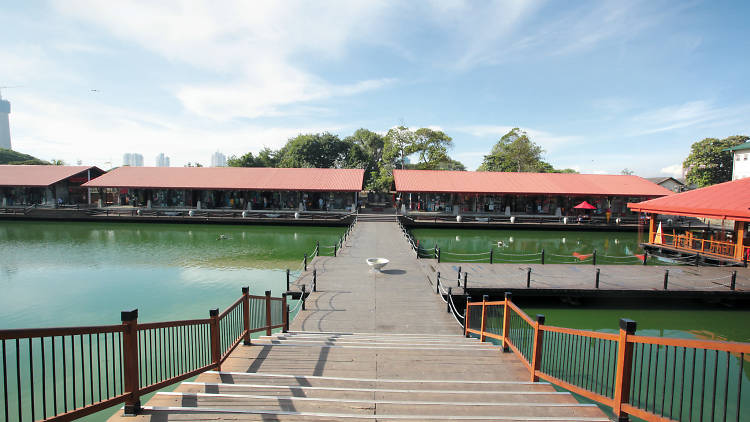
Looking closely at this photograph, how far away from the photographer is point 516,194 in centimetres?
3466

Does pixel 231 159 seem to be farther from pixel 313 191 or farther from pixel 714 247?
pixel 714 247

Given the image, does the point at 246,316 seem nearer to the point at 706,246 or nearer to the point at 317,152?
the point at 706,246

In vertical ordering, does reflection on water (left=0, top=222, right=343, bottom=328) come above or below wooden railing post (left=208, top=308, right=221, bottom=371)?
below

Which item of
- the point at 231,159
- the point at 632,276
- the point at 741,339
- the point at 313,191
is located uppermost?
the point at 231,159

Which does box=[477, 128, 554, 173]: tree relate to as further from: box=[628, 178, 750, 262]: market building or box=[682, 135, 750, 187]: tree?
box=[628, 178, 750, 262]: market building

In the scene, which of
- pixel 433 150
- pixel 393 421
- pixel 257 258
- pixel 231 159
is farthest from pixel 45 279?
pixel 231 159

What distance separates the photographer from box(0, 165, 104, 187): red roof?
35281mm

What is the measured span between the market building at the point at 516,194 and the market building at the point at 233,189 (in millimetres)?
6005

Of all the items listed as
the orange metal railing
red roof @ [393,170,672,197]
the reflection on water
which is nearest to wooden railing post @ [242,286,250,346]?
the reflection on water

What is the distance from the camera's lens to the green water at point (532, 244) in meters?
20.0

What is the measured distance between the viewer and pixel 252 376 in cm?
514

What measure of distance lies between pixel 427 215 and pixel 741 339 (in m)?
23.0

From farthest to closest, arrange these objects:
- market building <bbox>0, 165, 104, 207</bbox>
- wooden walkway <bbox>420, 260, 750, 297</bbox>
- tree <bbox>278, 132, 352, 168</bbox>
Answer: tree <bbox>278, 132, 352, 168</bbox>, market building <bbox>0, 165, 104, 207</bbox>, wooden walkway <bbox>420, 260, 750, 297</bbox>

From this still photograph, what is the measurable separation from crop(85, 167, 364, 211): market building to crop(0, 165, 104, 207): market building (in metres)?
3.33
